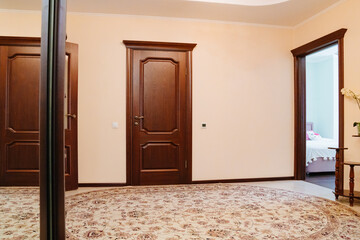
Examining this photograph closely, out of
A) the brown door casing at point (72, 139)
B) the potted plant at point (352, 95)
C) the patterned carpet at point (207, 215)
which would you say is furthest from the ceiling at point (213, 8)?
the patterned carpet at point (207, 215)

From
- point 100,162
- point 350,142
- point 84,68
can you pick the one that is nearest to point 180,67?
point 84,68

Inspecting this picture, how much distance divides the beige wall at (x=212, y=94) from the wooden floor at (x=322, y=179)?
0.46 m

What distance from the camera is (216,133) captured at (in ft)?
13.8

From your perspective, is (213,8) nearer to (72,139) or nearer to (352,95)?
(352,95)

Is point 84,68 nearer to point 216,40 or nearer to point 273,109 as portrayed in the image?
point 216,40

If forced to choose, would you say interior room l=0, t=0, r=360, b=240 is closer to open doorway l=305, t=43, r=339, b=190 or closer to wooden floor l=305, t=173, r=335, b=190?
wooden floor l=305, t=173, r=335, b=190

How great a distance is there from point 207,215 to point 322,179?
9.52ft

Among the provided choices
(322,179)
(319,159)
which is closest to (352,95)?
(322,179)

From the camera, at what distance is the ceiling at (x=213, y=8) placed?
3625 mm

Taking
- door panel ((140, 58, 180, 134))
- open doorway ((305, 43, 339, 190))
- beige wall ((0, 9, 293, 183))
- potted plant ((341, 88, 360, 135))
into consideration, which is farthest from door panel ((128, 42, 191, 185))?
open doorway ((305, 43, 339, 190))

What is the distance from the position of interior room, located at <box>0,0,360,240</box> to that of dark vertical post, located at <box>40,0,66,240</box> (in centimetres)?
188

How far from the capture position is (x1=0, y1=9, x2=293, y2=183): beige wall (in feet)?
12.9

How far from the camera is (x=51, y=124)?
82cm

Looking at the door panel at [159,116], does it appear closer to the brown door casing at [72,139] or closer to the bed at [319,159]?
the brown door casing at [72,139]
